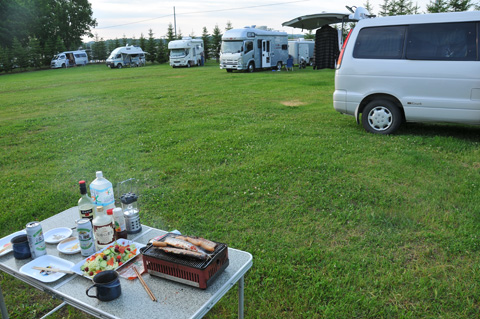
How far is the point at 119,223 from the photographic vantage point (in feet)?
7.80

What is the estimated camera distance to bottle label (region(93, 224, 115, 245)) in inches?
87.5

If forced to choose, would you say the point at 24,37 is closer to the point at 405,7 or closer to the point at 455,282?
the point at 405,7

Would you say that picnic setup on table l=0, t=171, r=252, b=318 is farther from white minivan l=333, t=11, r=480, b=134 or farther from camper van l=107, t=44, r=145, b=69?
camper van l=107, t=44, r=145, b=69

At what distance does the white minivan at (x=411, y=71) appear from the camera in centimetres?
630

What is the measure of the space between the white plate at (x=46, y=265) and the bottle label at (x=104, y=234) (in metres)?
0.20

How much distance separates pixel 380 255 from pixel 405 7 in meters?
37.9

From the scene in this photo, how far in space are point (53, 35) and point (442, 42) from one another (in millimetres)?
57644

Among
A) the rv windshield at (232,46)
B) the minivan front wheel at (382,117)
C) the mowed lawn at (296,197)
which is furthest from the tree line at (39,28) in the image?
the minivan front wheel at (382,117)

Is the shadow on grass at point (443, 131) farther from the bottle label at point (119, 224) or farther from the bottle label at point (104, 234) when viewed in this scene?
the bottle label at point (104, 234)

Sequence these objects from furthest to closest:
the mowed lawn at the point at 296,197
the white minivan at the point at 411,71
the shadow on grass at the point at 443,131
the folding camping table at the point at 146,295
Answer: the shadow on grass at the point at 443,131 → the white minivan at the point at 411,71 → the mowed lawn at the point at 296,197 → the folding camping table at the point at 146,295

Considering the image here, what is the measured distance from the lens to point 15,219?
4.43 metres

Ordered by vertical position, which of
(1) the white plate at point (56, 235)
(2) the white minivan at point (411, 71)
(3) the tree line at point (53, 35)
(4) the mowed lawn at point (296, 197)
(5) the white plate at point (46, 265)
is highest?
(3) the tree line at point (53, 35)

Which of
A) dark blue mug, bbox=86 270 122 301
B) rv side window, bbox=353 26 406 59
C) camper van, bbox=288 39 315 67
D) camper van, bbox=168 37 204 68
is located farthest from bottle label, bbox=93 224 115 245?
camper van, bbox=168 37 204 68

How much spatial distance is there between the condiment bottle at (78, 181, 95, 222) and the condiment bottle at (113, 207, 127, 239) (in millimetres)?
248
